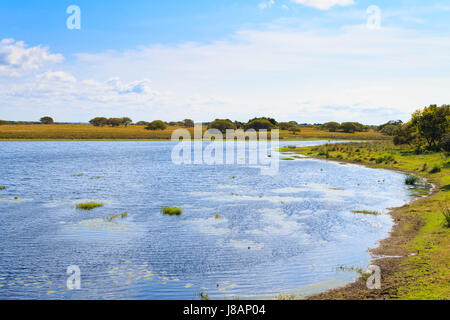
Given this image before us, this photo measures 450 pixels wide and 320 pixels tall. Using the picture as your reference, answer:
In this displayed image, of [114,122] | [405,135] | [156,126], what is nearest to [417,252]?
[405,135]

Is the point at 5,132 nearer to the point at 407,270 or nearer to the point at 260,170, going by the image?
the point at 260,170

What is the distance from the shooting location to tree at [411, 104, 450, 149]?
176 ft

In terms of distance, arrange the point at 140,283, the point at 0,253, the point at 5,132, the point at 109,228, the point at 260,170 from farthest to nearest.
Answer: the point at 5,132
the point at 260,170
the point at 109,228
the point at 0,253
the point at 140,283

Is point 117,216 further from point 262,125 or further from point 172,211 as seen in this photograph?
point 262,125

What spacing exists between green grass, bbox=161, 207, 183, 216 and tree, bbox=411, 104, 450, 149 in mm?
44400

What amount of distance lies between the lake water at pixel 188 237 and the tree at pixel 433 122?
954 inches

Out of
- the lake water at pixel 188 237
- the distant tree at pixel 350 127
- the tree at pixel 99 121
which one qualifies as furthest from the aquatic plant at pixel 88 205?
the distant tree at pixel 350 127

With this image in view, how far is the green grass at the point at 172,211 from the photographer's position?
23.4m

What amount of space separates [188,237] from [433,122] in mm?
48415

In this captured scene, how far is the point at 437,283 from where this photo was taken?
11469 millimetres

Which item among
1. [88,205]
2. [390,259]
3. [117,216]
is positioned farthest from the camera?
[88,205]

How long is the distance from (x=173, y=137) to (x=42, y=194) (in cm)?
12571

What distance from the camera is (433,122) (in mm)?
54250
